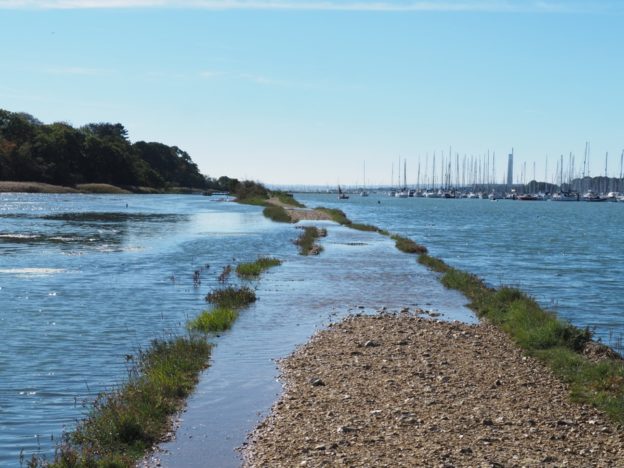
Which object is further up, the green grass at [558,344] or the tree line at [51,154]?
the tree line at [51,154]

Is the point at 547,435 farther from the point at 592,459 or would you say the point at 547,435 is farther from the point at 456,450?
the point at 456,450

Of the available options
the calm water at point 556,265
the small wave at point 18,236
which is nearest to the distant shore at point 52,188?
the calm water at point 556,265

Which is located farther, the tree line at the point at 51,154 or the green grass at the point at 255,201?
the tree line at the point at 51,154

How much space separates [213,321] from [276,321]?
96.0 inches

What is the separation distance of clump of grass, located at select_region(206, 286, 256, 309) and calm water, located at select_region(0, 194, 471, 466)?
51cm

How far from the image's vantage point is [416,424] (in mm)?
12859

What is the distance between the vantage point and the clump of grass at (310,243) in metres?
49.5

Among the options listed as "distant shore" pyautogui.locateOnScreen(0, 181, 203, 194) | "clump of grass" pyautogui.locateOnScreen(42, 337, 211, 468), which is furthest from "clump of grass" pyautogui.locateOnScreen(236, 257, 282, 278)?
"distant shore" pyautogui.locateOnScreen(0, 181, 203, 194)

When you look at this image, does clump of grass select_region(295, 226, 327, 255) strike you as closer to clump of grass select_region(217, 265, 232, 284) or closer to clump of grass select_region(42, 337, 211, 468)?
clump of grass select_region(217, 265, 232, 284)

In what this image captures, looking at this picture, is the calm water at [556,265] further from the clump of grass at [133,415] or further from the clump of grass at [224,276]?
the clump of grass at [133,415]

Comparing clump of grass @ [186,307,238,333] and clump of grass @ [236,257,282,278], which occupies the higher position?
clump of grass @ [186,307,238,333]

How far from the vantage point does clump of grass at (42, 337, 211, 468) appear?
1133cm

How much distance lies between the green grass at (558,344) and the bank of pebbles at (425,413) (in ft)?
1.22

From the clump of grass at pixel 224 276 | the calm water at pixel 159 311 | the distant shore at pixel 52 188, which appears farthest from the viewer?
the distant shore at pixel 52 188
